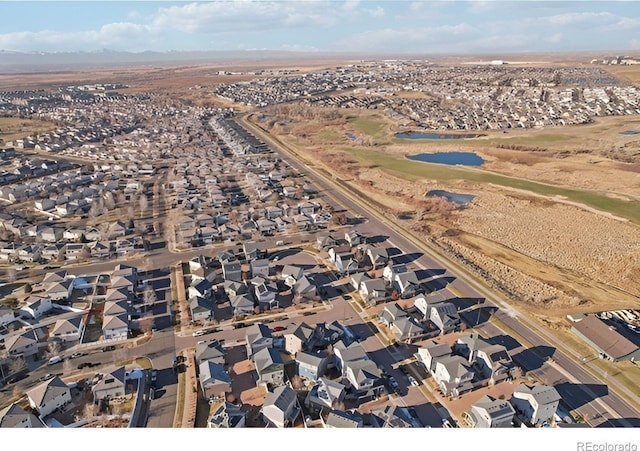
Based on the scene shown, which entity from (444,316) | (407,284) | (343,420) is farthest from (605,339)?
(343,420)

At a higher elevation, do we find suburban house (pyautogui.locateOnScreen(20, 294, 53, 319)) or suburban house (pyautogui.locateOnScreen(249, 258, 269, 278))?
suburban house (pyautogui.locateOnScreen(249, 258, 269, 278))

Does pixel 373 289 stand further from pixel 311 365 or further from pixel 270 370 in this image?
pixel 270 370

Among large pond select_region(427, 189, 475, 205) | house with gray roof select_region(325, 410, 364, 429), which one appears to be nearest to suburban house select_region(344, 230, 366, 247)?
large pond select_region(427, 189, 475, 205)

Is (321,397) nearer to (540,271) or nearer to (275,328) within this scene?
(275,328)

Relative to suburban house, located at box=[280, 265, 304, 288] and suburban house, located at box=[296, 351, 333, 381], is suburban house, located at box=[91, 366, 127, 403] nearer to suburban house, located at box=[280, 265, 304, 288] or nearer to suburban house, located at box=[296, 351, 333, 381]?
suburban house, located at box=[296, 351, 333, 381]

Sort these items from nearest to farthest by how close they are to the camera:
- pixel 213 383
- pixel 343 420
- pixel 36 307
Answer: pixel 343 420 < pixel 213 383 < pixel 36 307

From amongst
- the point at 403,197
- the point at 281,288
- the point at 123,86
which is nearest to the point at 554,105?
the point at 403,197

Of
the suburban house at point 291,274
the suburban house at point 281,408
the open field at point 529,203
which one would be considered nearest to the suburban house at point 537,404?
the open field at point 529,203

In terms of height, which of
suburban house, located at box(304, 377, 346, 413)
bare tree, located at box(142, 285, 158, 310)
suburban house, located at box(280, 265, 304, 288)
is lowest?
suburban house, located at box(304, 377, 346, 413)
